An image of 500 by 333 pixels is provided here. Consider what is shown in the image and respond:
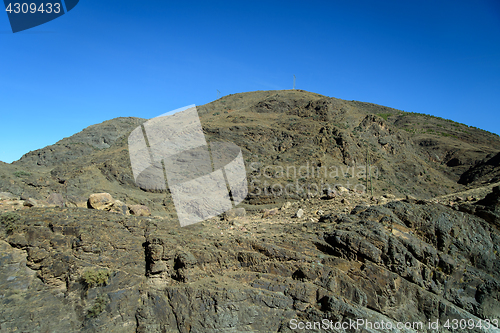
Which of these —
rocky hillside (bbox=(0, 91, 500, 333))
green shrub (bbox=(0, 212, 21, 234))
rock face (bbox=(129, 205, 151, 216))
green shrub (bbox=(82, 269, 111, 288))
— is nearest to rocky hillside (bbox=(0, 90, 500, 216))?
rock face (bbox=(129, 205, 151, 216))

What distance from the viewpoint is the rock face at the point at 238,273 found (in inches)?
279

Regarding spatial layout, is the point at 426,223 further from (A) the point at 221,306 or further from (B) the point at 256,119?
(B) the point at 256,119

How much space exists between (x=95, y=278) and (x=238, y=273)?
3.64 metres

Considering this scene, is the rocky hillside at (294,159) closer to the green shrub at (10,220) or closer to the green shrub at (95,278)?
the green shrub at (10,220)

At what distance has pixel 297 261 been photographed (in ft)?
27.7

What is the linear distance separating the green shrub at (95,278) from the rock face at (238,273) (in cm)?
4

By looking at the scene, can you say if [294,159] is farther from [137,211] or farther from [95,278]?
[95,278]

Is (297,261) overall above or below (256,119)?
below

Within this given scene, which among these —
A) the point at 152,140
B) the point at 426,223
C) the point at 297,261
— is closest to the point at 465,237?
the point at 426,223

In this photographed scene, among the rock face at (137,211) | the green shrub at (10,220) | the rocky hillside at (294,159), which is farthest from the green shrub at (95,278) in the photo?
the rocky hillside at (294,159)

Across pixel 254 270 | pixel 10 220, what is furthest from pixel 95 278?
pixel 254 270

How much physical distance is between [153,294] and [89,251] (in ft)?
6.66

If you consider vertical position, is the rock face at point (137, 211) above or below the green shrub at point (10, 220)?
above

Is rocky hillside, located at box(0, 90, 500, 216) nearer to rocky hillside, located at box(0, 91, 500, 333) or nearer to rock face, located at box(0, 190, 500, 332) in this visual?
rocky hillside, located at box(0, 91, 500, 333)
